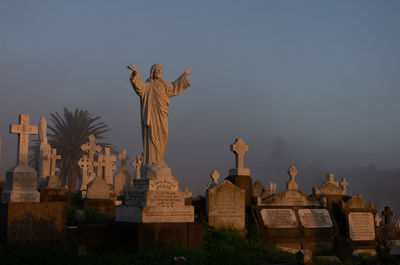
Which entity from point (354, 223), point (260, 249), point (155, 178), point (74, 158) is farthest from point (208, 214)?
point (74, 158)

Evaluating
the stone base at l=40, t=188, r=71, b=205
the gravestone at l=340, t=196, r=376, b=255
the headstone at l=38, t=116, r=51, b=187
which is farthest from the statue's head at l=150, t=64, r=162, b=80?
the headstone at l=38, t=116, r=51, b=187

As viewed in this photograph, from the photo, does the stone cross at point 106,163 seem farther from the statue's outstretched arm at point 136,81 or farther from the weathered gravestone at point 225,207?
the statue's outstretched arm at point 136,81

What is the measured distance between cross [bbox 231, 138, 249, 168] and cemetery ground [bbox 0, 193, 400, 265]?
3839 mm

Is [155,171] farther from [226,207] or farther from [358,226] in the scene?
[358,226]

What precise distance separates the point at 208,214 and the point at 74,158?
117 ft

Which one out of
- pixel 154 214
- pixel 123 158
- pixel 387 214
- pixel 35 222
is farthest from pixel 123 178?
pixel 35 222

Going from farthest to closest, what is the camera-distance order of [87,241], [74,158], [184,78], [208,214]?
[74,158] < [208,214] < [184,78] < [87,241]

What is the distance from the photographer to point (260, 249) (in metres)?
12.1

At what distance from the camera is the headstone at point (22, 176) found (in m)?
14.1

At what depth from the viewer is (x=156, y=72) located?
1196 cm

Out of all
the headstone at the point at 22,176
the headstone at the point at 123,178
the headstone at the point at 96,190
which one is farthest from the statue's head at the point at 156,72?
the headstone at the point at 123,178

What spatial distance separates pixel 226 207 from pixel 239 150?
316 cm

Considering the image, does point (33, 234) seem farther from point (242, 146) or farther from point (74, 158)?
point (74, 158)

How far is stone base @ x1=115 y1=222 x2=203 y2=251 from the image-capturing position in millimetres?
10281
